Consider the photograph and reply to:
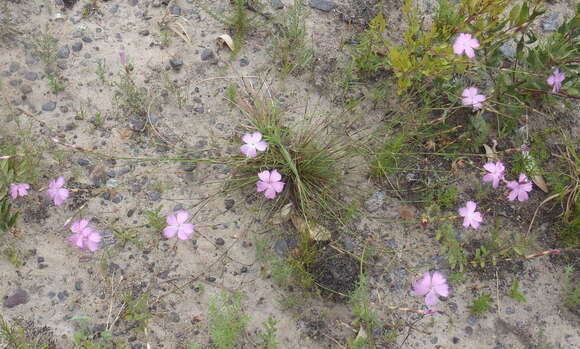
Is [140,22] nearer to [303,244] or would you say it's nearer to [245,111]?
[245,111]

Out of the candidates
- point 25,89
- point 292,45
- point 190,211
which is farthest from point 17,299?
point 292,45

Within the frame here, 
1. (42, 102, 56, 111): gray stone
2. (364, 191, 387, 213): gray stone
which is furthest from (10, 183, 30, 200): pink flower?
(364, 191, 387, 213): gray stone

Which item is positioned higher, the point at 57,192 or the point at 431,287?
the point at 431,287

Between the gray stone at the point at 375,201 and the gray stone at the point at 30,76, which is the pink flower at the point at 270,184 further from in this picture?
the gray stone at the point at 30,76

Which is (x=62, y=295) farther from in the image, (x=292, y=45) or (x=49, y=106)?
(x=292, y=45)

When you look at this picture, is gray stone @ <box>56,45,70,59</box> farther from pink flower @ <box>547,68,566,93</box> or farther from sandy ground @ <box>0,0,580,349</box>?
pink flower @ <box>547,68,566,93</box>

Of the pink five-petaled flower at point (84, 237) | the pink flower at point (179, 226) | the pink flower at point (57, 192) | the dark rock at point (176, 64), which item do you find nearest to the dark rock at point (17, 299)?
the pink five-petaled flower at point (84, 237)
